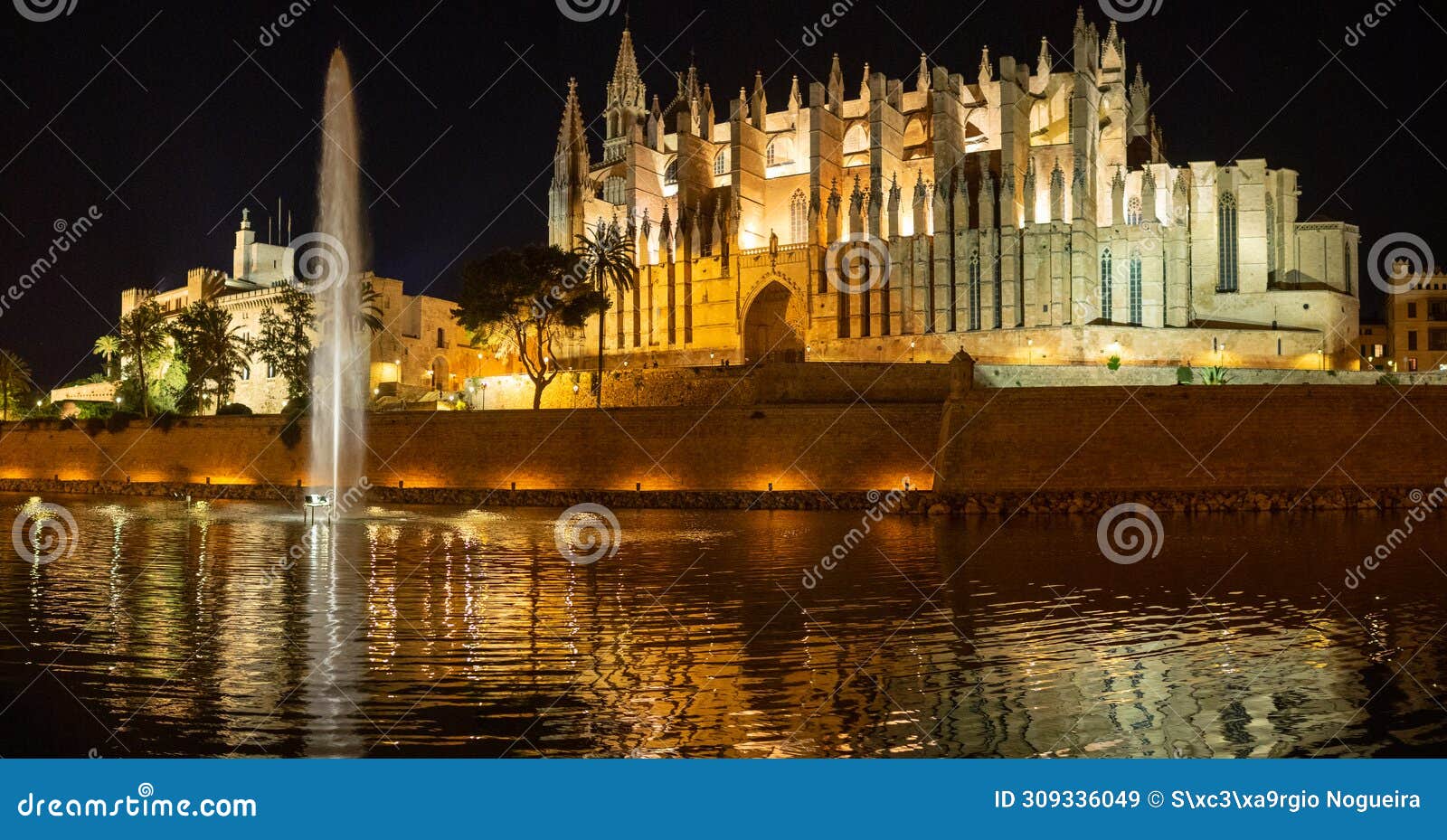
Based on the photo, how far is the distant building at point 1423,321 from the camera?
64438 mm

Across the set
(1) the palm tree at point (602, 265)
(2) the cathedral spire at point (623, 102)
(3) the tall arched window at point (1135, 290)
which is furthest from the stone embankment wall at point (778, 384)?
(2) the cathedral spire at point (623, 102)

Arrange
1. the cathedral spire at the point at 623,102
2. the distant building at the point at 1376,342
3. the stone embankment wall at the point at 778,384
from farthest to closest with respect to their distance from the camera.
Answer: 1. the cathedral spire at the point at 623,102
2. the distant building at the point at 1376,342
3. the stone embankment wall at the point at 778,384

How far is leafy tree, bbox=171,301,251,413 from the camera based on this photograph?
55.2 metres

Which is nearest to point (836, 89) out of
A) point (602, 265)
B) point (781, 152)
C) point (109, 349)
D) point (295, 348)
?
point (781, 152)

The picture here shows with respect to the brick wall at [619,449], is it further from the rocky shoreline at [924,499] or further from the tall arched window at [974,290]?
the tall arched window at [974,290]

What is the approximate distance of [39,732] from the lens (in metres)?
8.74

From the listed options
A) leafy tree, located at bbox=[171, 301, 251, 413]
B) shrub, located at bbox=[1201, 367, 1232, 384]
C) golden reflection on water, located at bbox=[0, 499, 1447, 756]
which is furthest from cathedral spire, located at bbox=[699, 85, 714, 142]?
golden reflection on water, located at bbox=[0, 499, 1447, 756]

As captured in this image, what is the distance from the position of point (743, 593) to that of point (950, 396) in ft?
69.1

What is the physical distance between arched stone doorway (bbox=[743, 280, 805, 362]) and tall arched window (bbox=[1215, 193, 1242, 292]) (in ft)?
64.9

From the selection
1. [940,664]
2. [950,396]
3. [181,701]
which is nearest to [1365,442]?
[950,396]

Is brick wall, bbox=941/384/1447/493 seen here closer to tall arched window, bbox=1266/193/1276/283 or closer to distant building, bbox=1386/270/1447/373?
tall arched window, bbox=1266/193/1276/283

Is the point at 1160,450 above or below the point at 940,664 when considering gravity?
above

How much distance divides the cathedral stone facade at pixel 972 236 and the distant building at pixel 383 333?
380 inches

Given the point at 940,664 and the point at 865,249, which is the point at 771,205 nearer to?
the point at 865,249
